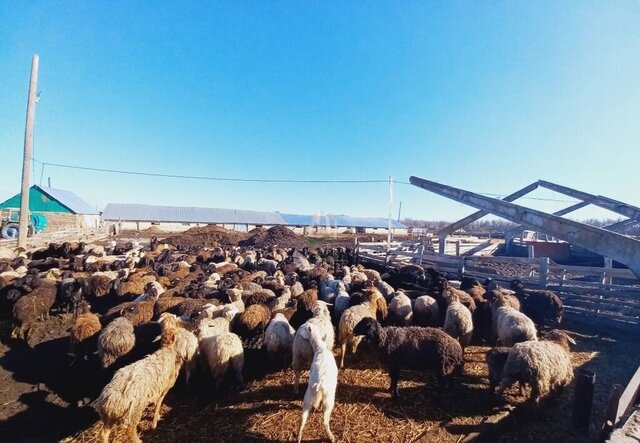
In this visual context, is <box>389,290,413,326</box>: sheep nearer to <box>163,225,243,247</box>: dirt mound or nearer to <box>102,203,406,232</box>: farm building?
<box>163,225,243,247</box>: dirt mound

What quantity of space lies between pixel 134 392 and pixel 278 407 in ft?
7.64

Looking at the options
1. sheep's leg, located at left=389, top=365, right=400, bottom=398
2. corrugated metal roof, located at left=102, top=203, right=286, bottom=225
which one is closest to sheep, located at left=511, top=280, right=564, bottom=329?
sheep's leg, located at left=389, top=365, right=400, bottom=398

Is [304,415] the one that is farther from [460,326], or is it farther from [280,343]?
[460,326]

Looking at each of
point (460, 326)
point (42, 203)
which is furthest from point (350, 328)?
point (42, 203)

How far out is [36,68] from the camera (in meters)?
18.9

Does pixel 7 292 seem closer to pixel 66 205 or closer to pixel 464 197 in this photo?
pixel 464 197

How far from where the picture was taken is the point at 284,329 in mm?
7242

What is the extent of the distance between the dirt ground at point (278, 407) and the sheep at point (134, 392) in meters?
0.53

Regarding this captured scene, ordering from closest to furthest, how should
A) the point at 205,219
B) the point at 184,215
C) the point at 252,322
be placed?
1. the point at 252,322
2. the point at 205,219
3. the point at 184,215

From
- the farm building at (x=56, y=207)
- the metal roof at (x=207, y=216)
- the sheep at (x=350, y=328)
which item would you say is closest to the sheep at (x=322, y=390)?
the sheep at (x=350, y=328)

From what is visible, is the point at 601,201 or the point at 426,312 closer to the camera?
the point at 426,312

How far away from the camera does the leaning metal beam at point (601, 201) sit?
12.7 m

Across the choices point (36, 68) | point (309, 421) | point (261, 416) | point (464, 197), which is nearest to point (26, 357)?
point (261, 416)

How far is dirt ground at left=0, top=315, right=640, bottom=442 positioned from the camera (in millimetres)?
5043
